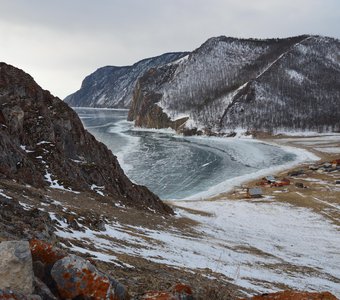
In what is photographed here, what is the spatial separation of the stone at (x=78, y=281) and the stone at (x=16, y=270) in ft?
1.63

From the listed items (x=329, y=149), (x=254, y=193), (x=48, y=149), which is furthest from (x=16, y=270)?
(x=329, y=149)

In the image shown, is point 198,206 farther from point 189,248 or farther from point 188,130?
point 188,130

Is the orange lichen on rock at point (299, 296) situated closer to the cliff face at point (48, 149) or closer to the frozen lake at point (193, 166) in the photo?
the cliff face at point (48, 149)

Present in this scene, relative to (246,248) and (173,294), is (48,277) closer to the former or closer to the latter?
(173,294)

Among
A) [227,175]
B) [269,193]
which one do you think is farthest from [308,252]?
[227,175]

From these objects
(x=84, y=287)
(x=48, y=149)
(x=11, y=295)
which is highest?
(x=48, y=149)

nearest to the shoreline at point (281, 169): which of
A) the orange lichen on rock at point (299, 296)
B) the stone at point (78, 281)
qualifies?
the orange lichen on rock at point (299, 296)

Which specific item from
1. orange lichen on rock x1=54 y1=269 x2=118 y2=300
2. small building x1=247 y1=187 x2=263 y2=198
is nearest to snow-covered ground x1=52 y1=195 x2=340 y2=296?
orange lichen on rock x1=54 y1=269 x2=118 y2=300

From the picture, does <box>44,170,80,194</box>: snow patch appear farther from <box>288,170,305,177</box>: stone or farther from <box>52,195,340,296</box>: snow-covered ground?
<box>288,170,305,177</box>: stone

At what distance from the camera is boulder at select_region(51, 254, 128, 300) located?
4816mm

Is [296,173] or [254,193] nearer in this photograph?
[254,193]

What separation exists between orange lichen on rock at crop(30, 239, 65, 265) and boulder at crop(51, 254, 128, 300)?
0.84 feet

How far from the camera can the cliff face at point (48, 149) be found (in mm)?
21453

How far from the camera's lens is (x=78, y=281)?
483 cm
